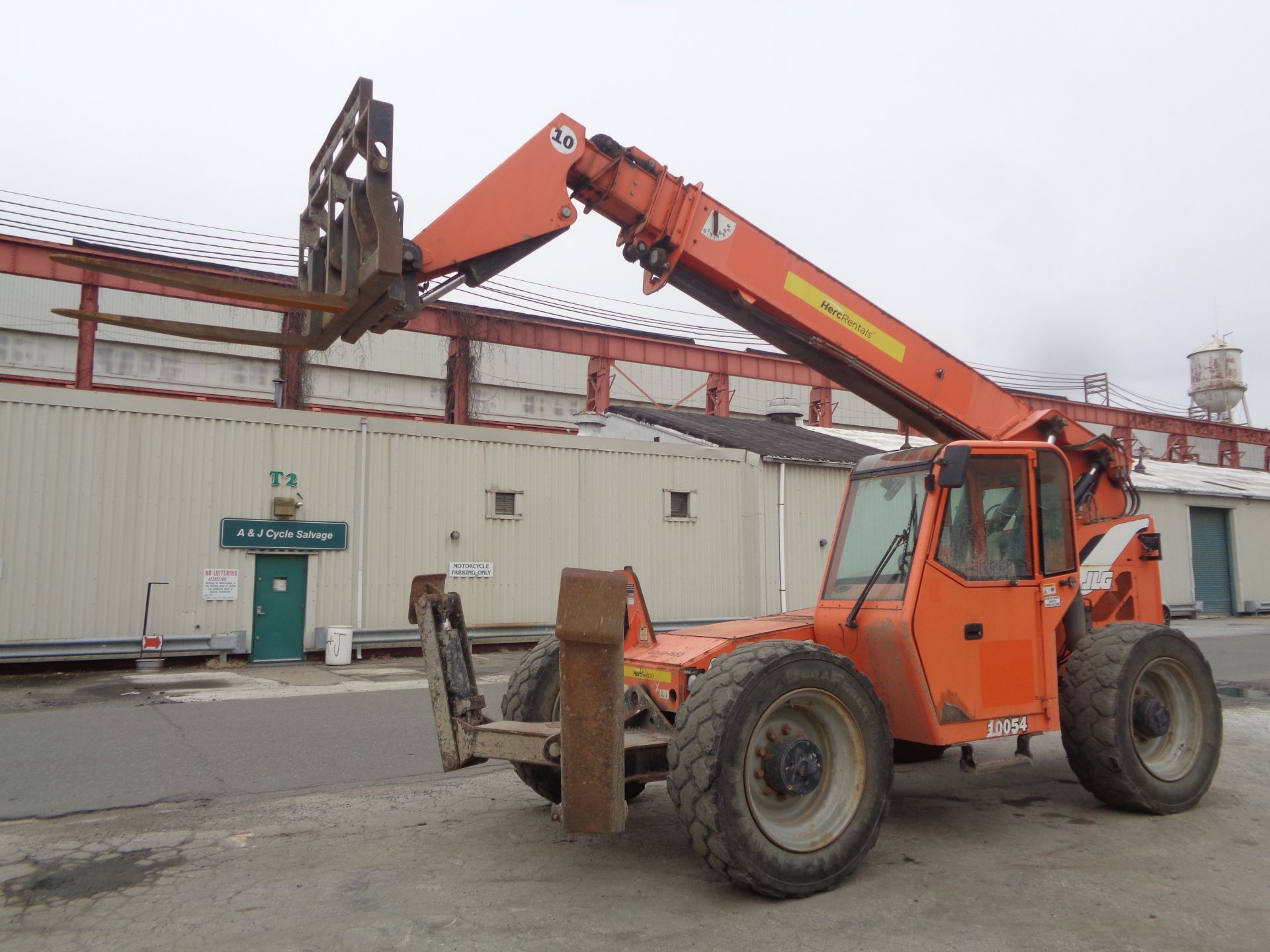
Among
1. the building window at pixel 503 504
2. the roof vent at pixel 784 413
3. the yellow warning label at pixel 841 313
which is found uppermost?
the roof vent at pixel 784 413

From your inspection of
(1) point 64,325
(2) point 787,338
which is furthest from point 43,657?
(1) point 64,325

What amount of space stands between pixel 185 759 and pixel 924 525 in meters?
6.49

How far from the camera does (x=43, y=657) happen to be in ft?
48.6

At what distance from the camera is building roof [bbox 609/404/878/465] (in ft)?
72.8

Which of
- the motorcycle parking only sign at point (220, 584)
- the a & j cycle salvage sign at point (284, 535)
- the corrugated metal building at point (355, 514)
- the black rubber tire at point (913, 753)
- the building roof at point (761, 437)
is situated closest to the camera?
the black rubber tire at point (913, 753)

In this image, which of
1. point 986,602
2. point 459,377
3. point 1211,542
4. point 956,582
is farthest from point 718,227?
point 1211,542

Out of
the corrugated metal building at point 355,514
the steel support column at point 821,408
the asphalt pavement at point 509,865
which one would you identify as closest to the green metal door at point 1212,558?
the steel support column at point 821,408

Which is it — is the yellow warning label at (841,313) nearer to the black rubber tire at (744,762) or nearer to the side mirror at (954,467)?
the side mirror at (954,467)

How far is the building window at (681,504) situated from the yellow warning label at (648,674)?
14.9m

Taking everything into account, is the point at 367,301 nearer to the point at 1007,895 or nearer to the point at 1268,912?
the point at 1007,895

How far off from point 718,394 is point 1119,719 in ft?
85.9

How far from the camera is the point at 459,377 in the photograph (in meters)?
27.9

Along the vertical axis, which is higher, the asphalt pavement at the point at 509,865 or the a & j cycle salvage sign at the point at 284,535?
the a & j cycle salvage sign at the point at 284,535

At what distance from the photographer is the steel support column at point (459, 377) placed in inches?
1076
